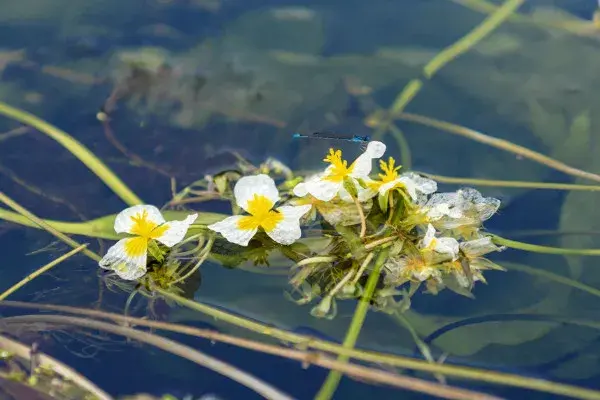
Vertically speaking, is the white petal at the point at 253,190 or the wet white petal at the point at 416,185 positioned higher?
the wet white petal at the point at 416,185

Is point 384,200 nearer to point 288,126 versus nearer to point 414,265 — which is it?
point 414,265

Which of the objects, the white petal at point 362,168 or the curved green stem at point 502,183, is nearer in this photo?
the white petal at point 362,168

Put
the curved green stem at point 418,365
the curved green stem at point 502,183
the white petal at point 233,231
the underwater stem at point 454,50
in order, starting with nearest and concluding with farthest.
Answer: the curved green stem at point 418,365, the white petal at point 233,231, the curved green stem at point 502,183, the underwater stem at point 454,50

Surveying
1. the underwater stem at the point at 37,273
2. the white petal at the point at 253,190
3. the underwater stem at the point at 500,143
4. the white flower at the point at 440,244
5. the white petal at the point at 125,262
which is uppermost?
the underwater stem at the point at 500,143

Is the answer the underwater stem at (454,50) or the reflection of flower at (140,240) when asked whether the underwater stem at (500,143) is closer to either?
the underwater stem at (454,50)

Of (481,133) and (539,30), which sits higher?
(539,30)

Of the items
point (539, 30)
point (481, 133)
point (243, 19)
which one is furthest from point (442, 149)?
point (243, 19)

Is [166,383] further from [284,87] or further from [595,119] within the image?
[595,119]

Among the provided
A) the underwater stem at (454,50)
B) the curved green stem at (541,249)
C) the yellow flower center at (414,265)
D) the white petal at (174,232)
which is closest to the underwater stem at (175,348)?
the white petal at (174,232)
